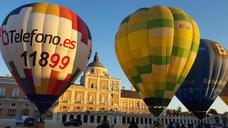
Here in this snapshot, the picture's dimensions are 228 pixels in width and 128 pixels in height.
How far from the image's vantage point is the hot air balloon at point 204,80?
75.3ft

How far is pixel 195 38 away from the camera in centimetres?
2006

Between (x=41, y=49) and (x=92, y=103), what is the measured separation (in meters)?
55.6

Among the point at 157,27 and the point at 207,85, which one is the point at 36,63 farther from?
the point at 207,85

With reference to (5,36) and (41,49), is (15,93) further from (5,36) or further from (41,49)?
(41,49)

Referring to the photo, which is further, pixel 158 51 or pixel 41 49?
pixel 158 51

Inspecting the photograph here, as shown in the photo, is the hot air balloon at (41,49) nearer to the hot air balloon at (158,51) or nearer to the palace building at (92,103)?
the hot air balloon at (158,51)

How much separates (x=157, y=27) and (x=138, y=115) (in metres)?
50.9

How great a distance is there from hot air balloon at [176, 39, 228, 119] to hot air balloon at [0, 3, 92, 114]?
10.4 m

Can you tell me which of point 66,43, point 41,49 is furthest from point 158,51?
point 41,49

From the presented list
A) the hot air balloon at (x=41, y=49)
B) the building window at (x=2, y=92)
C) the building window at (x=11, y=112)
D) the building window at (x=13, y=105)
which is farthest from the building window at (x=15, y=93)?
the hot air balloon at (x=41, y=49)

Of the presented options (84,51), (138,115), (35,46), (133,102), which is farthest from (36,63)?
(133,102)

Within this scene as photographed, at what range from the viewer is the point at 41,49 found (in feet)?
56.8

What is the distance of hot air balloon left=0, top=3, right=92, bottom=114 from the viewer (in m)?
17.2

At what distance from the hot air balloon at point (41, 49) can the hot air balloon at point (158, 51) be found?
4034 mm
